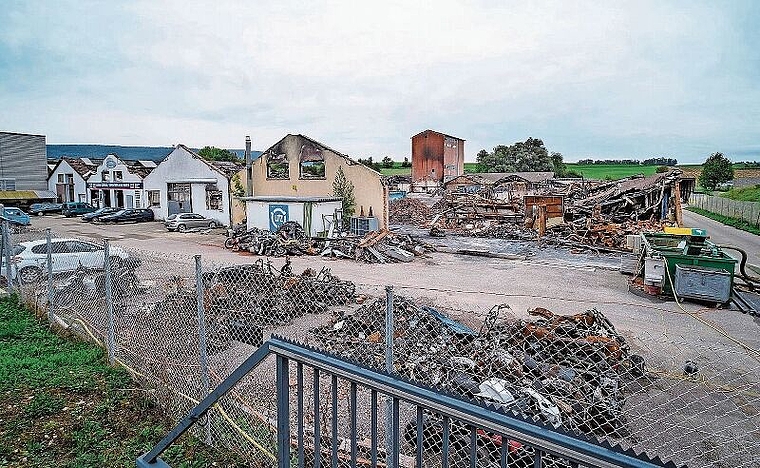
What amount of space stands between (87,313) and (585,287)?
43.1 feet

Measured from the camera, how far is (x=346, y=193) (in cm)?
2698

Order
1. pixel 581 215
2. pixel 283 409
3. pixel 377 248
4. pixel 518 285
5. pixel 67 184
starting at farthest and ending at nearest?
1. pixel 67 184
2. pixel 581 215
3. pixel 377 248
4. pixel 518 285
5. pixel 283 409

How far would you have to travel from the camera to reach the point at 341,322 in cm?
927

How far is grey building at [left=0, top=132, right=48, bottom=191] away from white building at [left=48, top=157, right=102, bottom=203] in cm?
126

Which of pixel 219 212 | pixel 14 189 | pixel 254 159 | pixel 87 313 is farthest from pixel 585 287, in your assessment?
pixel 14 189

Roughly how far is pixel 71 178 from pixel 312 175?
3327 cm

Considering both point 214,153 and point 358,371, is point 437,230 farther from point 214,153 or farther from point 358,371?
point 214,153

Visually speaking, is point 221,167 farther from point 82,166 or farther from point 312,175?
point 82,166

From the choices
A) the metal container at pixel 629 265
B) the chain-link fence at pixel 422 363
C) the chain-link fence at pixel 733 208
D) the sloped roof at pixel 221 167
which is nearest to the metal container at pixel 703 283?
the chain-link fence at pixel 422 363

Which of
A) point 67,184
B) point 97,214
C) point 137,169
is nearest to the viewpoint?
point 97,214

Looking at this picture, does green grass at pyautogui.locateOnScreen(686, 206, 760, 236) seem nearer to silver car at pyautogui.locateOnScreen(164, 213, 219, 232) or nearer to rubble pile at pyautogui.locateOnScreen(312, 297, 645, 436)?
rubble pile at pyautogui.locateOnScreen(312, 297, 645, 436)

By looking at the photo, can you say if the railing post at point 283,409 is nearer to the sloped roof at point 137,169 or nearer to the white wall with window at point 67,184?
the sloped roof at point 137,169

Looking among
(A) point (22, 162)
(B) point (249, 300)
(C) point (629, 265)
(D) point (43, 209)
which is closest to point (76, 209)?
(D) point (43, 209)

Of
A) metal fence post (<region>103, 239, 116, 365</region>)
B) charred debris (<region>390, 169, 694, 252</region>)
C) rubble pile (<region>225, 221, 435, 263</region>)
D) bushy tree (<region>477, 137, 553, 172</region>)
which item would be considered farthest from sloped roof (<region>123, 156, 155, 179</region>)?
bushy tree (<region>477, 137, 553, 172</region>)
